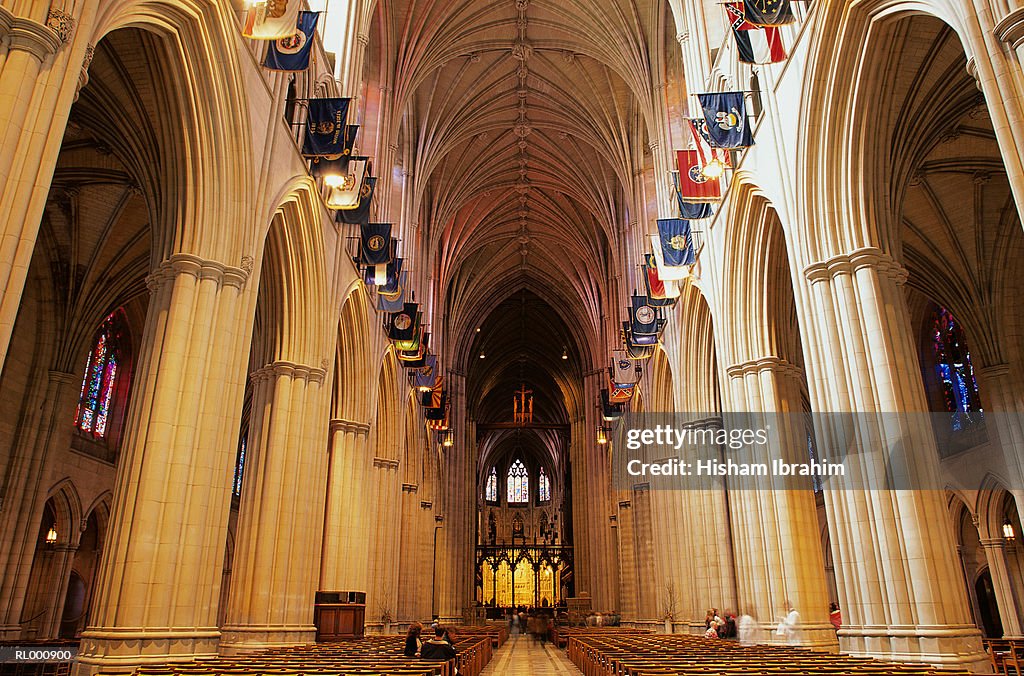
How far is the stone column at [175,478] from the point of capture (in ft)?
27.7

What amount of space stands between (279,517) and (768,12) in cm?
1167

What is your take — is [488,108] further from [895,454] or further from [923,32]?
[895,454]

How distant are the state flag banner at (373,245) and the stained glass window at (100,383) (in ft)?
31.8

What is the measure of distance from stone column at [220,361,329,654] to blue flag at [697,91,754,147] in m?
8.87

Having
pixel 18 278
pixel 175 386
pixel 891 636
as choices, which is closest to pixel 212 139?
pixel 175 386

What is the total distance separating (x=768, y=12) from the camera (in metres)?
10.7

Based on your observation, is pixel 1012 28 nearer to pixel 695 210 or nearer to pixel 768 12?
pixel 768 12

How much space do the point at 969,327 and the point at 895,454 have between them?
10.6m

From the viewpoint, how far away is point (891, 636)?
8594 mm

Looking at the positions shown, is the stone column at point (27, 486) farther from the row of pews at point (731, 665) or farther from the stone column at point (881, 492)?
the stone column at point (881, 492)

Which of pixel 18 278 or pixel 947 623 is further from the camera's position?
pixel 947 623

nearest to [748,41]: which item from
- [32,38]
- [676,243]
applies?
[676,243]

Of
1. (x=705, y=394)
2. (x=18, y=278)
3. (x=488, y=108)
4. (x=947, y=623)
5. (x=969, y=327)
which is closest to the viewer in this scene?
(x=18, y=278)

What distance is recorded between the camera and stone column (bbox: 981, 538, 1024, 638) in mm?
17828
